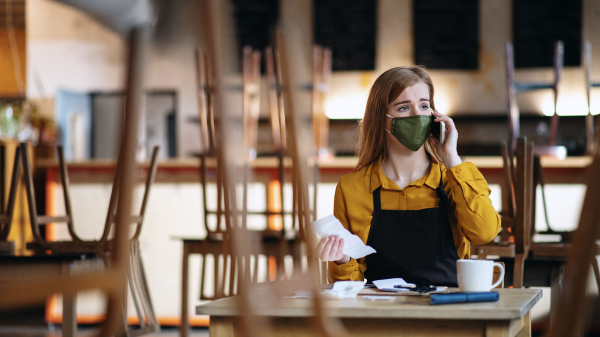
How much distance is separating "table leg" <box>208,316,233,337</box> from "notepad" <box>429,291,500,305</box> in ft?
1.14

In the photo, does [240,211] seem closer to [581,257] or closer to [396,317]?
[581,257]

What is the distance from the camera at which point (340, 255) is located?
1.33 meters

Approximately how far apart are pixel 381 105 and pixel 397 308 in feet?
2.63

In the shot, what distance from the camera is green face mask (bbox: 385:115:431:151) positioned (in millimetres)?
1518

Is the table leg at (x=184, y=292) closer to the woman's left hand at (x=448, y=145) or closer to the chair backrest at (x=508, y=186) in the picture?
the chair backrest at (x=508, y=186)

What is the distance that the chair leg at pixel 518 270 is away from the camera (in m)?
1.99

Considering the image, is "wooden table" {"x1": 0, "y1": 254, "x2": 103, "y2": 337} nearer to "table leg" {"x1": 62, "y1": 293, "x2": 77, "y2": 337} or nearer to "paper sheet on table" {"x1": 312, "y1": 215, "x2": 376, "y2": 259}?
"table leg" {"x1": 62, "y1": 293, "x2": 77, "y2": 337}

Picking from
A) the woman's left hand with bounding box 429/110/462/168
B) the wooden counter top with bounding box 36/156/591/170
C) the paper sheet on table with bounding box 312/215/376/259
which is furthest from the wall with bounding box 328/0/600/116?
the paper sheet on table with bounding box 312/215/376/259

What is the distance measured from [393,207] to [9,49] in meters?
6.50

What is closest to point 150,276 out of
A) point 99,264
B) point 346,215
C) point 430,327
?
point 99,264

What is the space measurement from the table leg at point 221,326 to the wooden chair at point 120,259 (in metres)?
0.68

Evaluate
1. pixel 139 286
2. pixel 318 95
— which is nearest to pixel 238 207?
pixel 139 286

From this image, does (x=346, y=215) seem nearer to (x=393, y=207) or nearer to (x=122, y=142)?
(x=393, y=207)

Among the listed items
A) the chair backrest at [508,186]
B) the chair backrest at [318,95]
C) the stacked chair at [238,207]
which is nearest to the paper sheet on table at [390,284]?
the stacked chair at [238,207]
